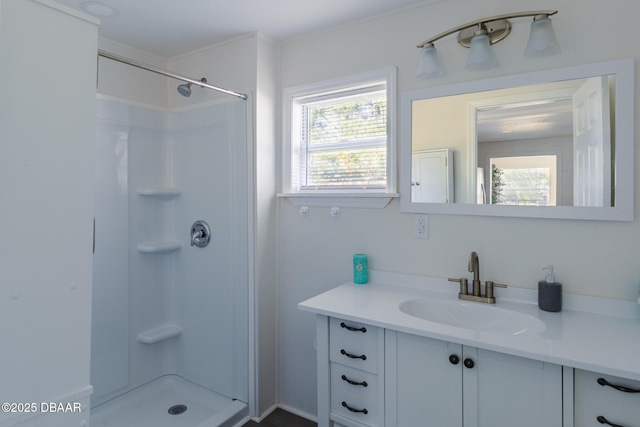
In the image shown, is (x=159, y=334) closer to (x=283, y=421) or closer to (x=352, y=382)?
(x=283, y=421)

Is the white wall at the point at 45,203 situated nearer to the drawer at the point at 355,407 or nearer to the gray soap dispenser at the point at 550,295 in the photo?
the drawer at the point at 355,407

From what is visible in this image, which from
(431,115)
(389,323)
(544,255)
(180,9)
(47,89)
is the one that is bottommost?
(389,323)

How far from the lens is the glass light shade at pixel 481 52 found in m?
1.68

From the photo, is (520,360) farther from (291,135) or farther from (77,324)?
(291,135)

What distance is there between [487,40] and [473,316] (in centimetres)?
126

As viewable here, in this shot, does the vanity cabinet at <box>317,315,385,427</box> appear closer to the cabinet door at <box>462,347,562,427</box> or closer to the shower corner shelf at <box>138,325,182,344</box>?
the cabinet door at <box>462,347,562,427</box>

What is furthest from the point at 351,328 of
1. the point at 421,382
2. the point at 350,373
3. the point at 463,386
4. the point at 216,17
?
the point at 216,17

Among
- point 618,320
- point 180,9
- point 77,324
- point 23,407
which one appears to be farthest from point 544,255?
point 180,9

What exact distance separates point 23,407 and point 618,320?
6.89 feet

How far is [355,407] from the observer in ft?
5.25

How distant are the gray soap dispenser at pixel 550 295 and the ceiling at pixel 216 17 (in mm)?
1471

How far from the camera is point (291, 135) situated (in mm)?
2400

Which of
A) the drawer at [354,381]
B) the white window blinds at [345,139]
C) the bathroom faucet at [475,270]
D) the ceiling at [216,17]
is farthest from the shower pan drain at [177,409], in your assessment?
the ceiling at [216,17]

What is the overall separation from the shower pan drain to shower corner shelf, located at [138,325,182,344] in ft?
1.50
